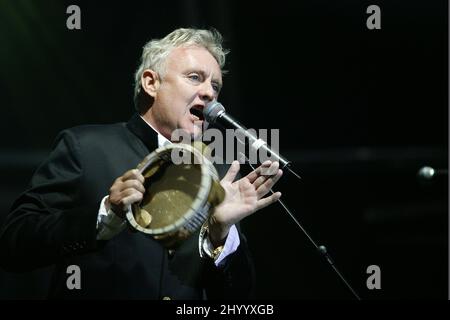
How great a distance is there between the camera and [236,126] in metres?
2.26

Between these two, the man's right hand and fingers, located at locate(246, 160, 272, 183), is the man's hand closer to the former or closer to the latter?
fingers, located at locate(246, 160, 272, 183)

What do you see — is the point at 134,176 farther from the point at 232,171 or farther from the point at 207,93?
the point at 207,93

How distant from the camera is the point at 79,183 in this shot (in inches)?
95.0

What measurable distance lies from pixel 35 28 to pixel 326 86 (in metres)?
1.73

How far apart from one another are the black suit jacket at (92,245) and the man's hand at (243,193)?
252mm

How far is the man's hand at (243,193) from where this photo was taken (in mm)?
2203

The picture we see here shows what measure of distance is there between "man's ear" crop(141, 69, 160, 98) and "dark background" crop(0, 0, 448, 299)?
2.68 feet

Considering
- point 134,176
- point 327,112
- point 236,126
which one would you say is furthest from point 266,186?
point 327,112

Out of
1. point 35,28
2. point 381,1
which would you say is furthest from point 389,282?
point 35,28

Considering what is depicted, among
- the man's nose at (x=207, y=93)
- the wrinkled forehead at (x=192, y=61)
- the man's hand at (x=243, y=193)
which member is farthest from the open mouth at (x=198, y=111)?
the man's hand at (x=243, y=193)

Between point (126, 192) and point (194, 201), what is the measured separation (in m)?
0.21

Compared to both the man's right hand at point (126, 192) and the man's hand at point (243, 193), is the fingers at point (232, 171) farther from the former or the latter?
the man's right hand at point (126, 192)
